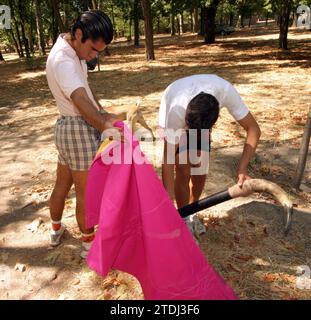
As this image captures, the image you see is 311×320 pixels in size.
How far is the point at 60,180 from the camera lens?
3.17 m

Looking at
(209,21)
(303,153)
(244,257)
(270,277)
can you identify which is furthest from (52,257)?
(209,21)

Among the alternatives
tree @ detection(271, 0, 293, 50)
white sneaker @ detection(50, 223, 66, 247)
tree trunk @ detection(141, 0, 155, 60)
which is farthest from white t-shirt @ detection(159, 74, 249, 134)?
tree trunk @ detection(141, 0, 155, 60)

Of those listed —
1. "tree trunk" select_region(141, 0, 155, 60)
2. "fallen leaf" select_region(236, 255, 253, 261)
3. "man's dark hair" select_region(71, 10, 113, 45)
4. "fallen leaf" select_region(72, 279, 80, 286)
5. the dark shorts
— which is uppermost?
"tree trunk" select_region(141, 0, 155, 60)

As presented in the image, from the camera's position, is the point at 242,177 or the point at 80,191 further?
the point at 80,191

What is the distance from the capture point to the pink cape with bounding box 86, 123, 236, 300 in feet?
7.12

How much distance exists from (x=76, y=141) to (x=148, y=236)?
104cm

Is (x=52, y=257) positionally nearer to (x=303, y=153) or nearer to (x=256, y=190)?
(x=256, y=190)

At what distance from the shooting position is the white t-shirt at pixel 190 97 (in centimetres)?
257

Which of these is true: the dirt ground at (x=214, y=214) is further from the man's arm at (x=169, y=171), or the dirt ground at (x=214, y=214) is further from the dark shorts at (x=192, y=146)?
the dark shorts at (x=192, y=146)

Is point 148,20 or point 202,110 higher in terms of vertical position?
point 148,20

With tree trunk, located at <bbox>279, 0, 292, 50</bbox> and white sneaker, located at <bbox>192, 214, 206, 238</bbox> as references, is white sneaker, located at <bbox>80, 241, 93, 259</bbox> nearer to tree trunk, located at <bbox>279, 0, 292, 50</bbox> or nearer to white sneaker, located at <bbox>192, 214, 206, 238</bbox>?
white sneaker, located at <bbox>192, 214, 206, 238</bbox>

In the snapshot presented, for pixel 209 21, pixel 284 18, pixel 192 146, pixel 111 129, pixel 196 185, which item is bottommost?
pixel 196 185

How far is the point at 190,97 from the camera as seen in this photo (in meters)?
2.55
